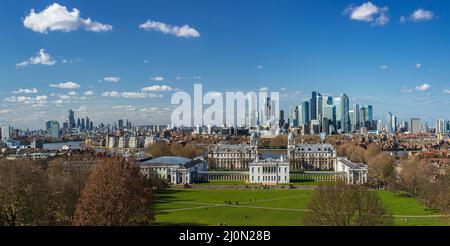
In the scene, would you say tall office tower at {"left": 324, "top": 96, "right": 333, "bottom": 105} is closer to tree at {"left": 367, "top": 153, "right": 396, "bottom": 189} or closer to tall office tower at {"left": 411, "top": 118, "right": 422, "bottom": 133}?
tall office tower at {"left": 411, "top": 118, "right": 422, "bottom": 133}

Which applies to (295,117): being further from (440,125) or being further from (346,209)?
(346,209)

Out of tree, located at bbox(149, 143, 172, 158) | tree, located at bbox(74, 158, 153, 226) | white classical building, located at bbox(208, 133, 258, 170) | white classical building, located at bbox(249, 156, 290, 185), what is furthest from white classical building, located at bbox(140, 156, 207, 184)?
tree, located at bbox(74, 158, 153, 226)

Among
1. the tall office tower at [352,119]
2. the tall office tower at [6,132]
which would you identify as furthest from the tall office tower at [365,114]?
the tall office tower at [6,132]

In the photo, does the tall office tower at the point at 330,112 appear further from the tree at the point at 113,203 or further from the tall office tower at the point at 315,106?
the tree at the point at 113,203

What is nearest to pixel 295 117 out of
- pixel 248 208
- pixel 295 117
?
pixel 295 117

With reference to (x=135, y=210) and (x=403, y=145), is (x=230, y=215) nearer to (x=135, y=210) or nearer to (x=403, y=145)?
(x=135, y=210)
